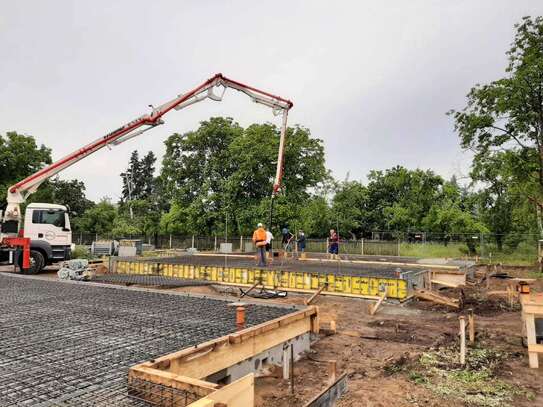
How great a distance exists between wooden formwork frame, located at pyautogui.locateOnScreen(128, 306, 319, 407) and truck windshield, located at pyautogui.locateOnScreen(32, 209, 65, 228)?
1322 cm

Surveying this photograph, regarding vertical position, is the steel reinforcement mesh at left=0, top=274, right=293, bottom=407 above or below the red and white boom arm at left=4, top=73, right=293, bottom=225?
below

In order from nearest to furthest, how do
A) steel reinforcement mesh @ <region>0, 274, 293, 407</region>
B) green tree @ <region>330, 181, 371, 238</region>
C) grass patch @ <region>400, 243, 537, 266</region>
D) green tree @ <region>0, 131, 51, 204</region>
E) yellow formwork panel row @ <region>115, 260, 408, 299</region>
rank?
steel reinforcement mesh @ <region>0, 274, 293, 407</region>, yellow formwork panel row @ <region>115, 260, 408, 299</region>, grass patch @ <region>400, 243, 537, 266</region>, green tree @ <region>0, 131, 51, 204</region>, green tree @ <region>330, 181, 371, 238</region>

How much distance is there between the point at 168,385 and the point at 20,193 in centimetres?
1697

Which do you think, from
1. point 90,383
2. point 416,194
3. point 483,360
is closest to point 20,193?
point 90,383

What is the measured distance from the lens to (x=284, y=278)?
11.9 m

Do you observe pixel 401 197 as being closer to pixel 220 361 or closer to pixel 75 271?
pixel 75 271

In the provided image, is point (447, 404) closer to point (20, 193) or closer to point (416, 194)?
point (20, 193)

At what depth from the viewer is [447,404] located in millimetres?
4512

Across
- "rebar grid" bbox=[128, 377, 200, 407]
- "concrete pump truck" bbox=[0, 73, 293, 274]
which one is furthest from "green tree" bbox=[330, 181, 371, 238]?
"rebar grid" bbox=[128, 377, 200, 407]

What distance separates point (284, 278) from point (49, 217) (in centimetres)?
1024

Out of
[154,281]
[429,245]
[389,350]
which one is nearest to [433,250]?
[429,245]

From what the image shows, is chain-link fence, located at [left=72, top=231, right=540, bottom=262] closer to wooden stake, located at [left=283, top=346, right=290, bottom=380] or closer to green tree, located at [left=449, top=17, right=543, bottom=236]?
green tree, located at [left=449, top=17, right=543, bottom=236]

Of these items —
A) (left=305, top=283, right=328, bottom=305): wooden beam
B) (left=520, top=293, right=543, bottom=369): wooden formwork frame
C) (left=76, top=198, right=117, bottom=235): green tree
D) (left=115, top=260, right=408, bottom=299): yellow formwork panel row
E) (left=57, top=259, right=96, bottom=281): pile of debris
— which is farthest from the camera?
(left=76, top=198, right=117, bottom=235): green tree

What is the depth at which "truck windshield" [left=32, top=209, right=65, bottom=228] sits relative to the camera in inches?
625
